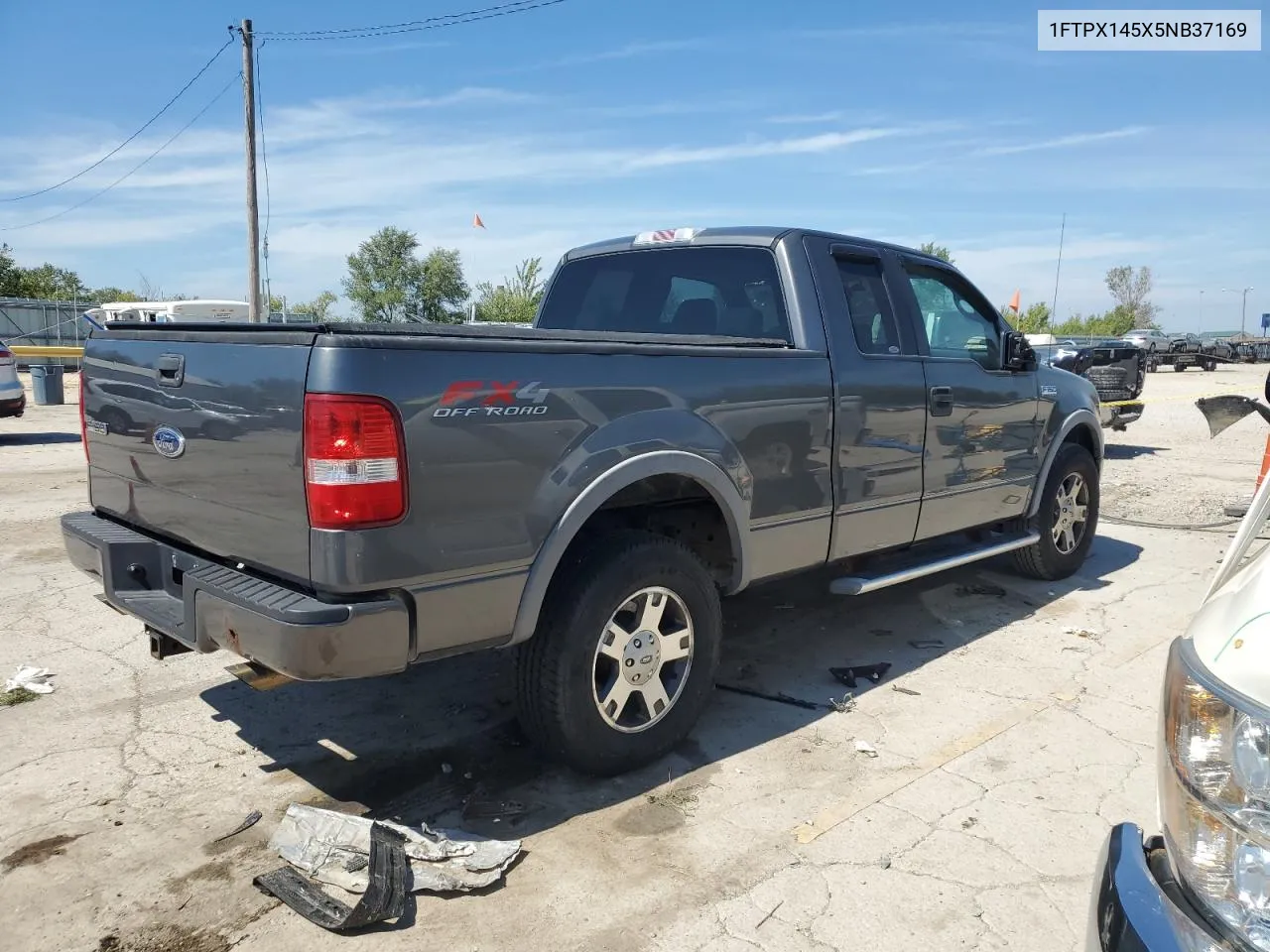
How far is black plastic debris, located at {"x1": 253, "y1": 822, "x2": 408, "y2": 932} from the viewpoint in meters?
2.64

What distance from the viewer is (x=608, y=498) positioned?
3330 mm

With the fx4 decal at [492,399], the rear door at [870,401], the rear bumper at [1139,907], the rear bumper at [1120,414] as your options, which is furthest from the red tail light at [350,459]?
the rear bumper at [1120,414]

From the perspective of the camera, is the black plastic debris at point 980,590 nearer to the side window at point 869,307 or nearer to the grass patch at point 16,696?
the side window at point 869,307

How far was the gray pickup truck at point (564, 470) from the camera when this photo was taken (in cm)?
275

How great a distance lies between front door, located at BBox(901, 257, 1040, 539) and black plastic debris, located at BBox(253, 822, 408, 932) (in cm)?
307

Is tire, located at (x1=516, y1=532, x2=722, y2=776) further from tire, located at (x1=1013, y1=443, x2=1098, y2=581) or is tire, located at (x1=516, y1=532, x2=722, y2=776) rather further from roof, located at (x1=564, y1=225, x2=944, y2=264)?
tire, located at (x1=1013, y1=443, x2=1098, y2=581)

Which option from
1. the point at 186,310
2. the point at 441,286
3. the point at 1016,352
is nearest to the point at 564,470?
the point at 1016,352

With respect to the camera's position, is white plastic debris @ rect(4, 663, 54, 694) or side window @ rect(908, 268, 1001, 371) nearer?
white plastic debris @ rect(4, 663, 54, 694)

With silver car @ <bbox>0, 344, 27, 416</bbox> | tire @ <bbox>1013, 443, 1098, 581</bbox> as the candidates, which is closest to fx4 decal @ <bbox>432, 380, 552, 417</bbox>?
tire @ <bbox>1013, 443, 1098, 581</bbox>

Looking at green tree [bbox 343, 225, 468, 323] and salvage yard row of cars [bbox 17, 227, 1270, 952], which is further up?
green tree [bbox 343, 225, 468, 323]

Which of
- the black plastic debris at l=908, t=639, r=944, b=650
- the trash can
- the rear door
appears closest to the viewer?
the rear door

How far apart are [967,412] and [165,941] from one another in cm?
422

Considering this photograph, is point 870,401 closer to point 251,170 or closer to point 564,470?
point 564,470

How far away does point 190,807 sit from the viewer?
130 inches
